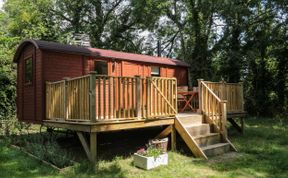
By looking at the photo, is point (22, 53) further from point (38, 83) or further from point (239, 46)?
point (239, 46)

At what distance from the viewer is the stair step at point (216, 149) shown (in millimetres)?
6797

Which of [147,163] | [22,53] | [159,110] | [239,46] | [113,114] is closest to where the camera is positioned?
[147,163]

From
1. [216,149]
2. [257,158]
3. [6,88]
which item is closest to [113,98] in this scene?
[216,149]

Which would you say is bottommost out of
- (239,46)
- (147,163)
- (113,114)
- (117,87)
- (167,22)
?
(147,163)

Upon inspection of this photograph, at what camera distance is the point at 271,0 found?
50.2ft

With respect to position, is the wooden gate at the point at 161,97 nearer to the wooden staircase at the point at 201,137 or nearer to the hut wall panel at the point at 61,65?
the wooden staircase at the point at 201,137

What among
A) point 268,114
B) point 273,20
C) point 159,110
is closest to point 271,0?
point 273,20

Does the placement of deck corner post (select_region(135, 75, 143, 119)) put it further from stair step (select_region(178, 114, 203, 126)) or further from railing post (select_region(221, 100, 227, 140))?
railing post (select_region(221, 100, 227, 140))

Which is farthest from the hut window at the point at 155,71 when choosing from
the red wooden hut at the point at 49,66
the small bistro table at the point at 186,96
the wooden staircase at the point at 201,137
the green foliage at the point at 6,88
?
the green foliage at the point at 6,88

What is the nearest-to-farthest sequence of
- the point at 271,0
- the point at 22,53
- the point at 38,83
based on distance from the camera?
the point at 38,83, the point at 22,53, the point at 271,0

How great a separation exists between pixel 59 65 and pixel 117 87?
2.73 m

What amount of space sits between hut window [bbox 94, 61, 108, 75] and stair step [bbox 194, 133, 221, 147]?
3.97 meters

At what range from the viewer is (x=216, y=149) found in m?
6.98

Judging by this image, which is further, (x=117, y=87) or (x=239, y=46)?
(x=239, y=46)
